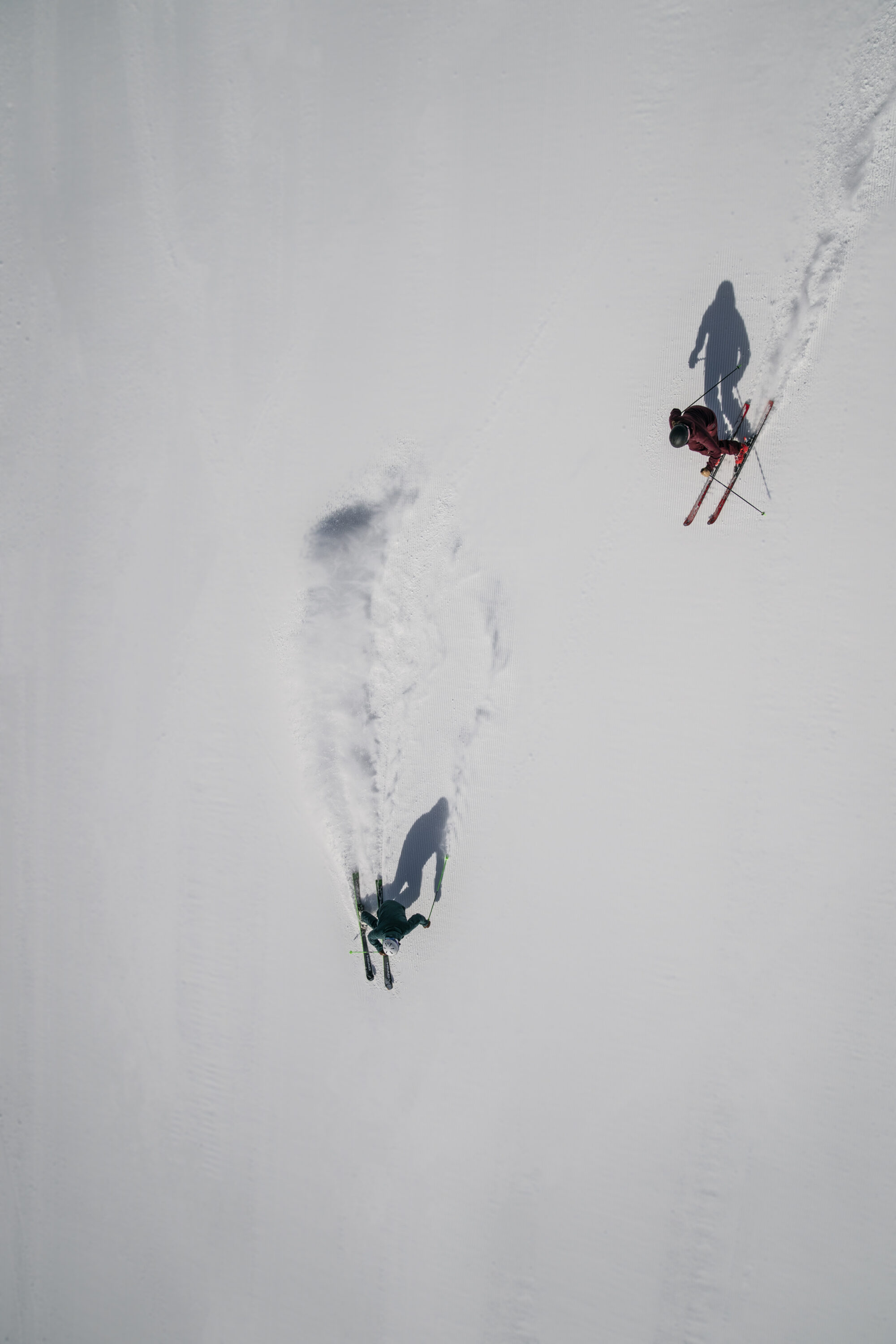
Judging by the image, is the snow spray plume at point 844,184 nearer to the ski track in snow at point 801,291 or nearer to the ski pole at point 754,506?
the ski track in snow at point 801,291

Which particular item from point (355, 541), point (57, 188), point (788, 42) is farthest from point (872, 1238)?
point (57, 188)

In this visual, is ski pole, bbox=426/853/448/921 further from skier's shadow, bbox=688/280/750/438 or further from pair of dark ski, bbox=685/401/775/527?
skier's shadow, bbox=688/280/750/438

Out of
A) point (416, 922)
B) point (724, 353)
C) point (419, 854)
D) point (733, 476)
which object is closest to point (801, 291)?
point (724, 353)

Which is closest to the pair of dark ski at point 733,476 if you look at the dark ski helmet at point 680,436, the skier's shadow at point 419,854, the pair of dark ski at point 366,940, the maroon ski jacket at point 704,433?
the maroon ski jacket at point 704,433

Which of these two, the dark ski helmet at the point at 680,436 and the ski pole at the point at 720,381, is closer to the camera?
the dark ski helmet at the point at 680,436

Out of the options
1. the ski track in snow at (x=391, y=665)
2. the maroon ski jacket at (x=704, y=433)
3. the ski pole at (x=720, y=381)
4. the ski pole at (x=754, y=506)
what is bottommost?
the ski track in snow at (x=391, y=665)
